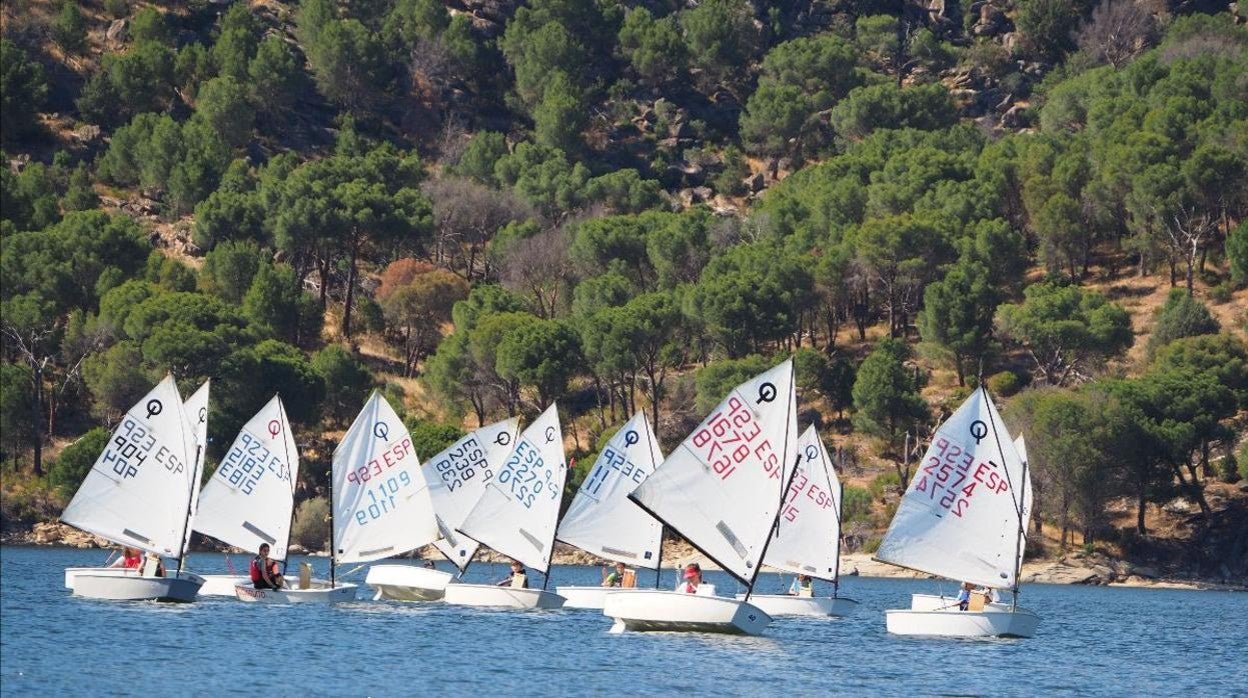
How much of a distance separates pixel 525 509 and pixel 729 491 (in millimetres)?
13404

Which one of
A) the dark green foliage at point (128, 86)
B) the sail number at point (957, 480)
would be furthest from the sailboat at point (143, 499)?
the dark green foliage at point (128, 86)

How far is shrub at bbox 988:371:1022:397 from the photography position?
390ft

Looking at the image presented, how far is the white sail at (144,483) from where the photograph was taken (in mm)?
56125

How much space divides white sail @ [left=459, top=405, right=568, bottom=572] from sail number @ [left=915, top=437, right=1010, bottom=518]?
1240cm

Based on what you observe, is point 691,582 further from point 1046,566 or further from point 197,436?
point 1046,566

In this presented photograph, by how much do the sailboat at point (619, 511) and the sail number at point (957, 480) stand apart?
9515mm

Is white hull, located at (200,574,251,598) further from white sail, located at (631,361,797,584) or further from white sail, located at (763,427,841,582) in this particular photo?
white sail, located at (631,361,797,584)

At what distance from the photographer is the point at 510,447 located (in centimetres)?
6731

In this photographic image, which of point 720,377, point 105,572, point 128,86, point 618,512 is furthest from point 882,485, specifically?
point 128,86

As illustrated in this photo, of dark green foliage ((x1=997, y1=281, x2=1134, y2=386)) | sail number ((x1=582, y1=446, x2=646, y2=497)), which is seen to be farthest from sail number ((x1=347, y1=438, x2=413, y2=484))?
dark green foliage ((x1=997, y1=281, x2=1134, y2=386))

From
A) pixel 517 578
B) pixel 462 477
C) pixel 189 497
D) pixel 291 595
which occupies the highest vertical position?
pixel 462 477

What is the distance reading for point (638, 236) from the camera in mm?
139750

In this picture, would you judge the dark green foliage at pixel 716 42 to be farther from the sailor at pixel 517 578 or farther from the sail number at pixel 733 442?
the sail number at pixel 733 442

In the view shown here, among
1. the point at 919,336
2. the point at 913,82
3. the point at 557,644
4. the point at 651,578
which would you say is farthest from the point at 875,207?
the point at 557,644
